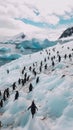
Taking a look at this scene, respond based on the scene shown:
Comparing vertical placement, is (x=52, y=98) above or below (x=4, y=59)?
above

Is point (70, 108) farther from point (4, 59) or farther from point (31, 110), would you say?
point (4, 59)

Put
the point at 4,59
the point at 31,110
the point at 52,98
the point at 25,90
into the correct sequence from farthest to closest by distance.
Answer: the point at 4,59 < the point at 25,90 < the point at 52,98 < the point at 31,110

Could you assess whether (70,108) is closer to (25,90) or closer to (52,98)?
(52,98)

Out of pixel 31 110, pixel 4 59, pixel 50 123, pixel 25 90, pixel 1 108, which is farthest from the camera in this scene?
pixel 4 59

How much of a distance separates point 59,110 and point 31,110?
8.44ft

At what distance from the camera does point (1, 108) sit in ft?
113

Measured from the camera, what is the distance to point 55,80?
35969 mm

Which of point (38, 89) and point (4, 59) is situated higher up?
point (38, 89)

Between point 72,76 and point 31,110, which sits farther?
point 72,76

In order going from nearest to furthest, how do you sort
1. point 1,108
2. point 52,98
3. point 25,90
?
point 52,98, point 1,108, point 25,90

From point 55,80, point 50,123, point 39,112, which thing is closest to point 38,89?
point 55,80

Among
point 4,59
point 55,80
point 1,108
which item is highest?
point 55,80

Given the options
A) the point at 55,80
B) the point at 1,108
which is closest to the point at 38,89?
the point at 55,80

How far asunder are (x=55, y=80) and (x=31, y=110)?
8.51m
